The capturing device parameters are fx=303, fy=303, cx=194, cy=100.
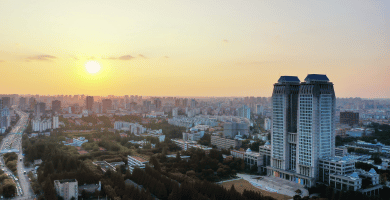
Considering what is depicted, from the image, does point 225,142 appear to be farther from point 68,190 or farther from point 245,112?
point 245,112

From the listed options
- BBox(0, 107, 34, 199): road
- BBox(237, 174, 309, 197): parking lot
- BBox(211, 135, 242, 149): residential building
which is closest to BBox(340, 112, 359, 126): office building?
BBox(211, 135, 242, 149): residential building

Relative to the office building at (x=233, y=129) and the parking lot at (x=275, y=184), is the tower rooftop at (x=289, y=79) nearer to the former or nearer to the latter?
the parking lot at (x=275, y=184)

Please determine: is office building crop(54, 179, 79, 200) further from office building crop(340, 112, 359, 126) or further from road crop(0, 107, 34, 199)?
office building crop(340, 112, 359, 126)

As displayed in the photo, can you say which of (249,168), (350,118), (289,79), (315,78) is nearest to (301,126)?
(315,78)

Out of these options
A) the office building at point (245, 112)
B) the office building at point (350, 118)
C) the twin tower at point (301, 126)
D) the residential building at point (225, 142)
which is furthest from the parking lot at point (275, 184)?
the office building at point (245, 112)

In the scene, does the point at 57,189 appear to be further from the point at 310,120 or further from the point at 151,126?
the point at 151,126

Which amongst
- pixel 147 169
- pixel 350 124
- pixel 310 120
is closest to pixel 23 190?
pixel 147 169

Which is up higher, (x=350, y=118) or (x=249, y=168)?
(x=350, y=118)

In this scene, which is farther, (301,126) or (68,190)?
(301,126)
